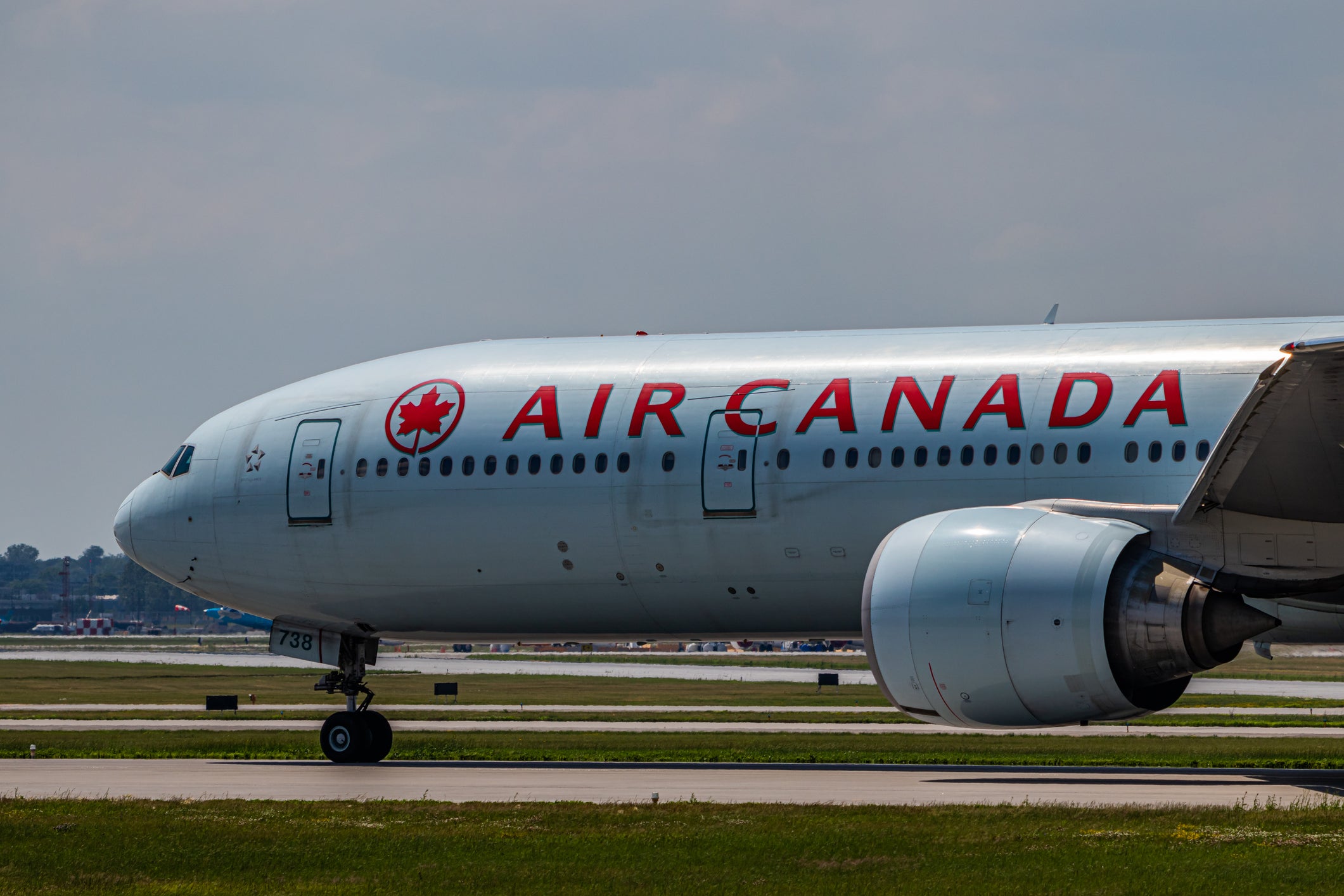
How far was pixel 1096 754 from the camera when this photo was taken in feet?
86.7

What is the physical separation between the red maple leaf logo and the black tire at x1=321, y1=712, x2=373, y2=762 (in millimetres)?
4269

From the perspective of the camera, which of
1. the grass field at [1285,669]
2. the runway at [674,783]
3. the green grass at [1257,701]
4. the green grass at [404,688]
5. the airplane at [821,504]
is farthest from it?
the grass field at [1285,669]

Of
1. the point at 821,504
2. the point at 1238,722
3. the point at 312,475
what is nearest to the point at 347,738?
the point at 312,475

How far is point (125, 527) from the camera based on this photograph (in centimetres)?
2608

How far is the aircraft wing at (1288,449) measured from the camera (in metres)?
15.1

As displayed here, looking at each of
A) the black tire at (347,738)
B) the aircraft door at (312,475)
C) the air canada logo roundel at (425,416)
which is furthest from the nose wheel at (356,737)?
the air canada logo roundel at (425,416)

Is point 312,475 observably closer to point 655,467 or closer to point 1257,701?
point 655,467

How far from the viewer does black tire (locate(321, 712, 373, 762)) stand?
24.6 meters

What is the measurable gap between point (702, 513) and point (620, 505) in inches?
48.3

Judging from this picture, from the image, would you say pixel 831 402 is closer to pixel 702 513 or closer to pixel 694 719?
pixel 702 513

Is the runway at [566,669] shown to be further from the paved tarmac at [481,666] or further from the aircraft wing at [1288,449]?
the aircraft wing at [1288,449]

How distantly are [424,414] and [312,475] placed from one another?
1.98 m

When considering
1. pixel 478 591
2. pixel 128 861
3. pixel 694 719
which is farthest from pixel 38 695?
pixel 128 861

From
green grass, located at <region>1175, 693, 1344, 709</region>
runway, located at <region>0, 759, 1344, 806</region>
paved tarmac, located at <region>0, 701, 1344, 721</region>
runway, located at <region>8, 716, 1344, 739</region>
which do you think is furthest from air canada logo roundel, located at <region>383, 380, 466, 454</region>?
green grass, located at <region>1175, 693, 1344, 709</region>
